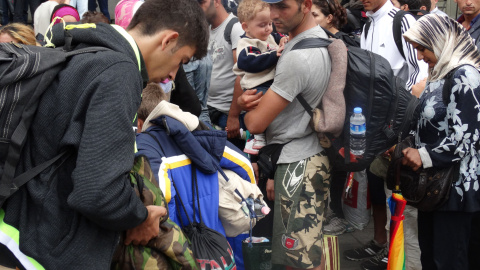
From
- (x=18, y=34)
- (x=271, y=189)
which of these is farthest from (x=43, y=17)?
(x=271, y=189)

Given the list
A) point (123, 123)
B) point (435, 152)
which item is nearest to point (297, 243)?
point (435, 152)

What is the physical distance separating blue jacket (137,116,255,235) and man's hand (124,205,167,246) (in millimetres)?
450

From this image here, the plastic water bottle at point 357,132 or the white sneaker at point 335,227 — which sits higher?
the plastic water bottle at point 357,132

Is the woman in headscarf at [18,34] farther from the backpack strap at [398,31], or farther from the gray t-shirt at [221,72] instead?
the backpack strap at [398,31]

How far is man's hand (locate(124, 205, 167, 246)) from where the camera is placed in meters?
1.91

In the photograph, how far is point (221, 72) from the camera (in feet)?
16.3

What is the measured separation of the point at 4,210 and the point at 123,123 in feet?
1.58

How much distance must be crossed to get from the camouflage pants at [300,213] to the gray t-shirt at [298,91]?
0.08 meters

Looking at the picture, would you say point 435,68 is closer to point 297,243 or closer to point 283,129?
point 283,129

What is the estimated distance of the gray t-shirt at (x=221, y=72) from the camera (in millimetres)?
4895

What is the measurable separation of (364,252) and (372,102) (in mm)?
2163

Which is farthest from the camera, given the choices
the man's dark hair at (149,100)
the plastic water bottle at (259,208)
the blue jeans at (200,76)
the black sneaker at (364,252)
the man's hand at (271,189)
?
the black sneaker at (364,252)

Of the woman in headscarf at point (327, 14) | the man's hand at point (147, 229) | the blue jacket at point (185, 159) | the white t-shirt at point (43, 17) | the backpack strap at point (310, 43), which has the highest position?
the backpack strap at point (310, 43)

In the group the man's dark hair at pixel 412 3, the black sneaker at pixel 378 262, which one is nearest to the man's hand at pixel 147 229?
the black sneaker at pixel 378 262
